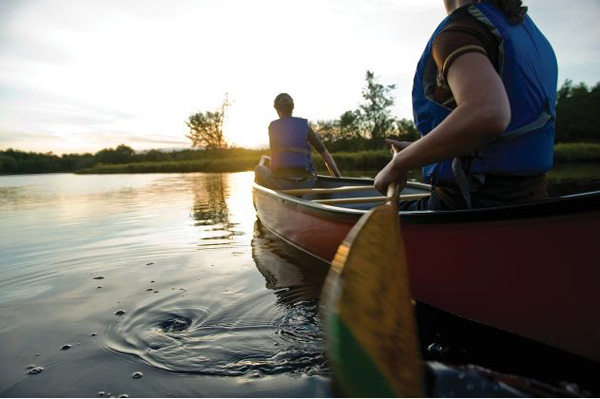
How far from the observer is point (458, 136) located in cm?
133

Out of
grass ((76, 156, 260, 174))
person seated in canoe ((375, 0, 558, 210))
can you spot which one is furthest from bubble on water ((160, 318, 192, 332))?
grass ((76, 156, 260, 174))

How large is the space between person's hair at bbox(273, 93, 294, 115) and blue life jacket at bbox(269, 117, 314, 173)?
0.42 ft

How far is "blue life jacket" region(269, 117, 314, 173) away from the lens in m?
5.64

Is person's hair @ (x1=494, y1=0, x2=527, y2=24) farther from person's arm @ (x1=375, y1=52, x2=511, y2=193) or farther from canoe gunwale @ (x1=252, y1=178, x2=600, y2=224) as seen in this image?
canoe gunwale @ (x1=252, y1=178, x2=600, y2=224)

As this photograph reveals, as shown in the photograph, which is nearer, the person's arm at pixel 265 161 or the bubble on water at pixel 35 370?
the bubble on water at pixel 35 370

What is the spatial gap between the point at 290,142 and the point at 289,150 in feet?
0.41

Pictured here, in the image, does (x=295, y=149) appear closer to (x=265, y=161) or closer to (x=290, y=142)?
(x=290, y=142)

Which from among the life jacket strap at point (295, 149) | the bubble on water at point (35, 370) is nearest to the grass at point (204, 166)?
the life jacket strap at point (295, 149)

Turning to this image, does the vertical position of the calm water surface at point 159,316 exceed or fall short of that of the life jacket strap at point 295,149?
it falls short

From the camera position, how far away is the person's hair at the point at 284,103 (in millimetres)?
5613

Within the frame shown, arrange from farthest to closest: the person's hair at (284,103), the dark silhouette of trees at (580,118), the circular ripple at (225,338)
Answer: the dark silhouette of trees at (580,118) → the person's hair at (284,103) → the circular ripple at (225,338)

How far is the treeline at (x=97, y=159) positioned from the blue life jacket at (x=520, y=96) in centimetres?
4416

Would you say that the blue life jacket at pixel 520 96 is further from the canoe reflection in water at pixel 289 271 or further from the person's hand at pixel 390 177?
the canoe reflection in water at pixel 289 271

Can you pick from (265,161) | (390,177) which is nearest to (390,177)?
(390,177)
